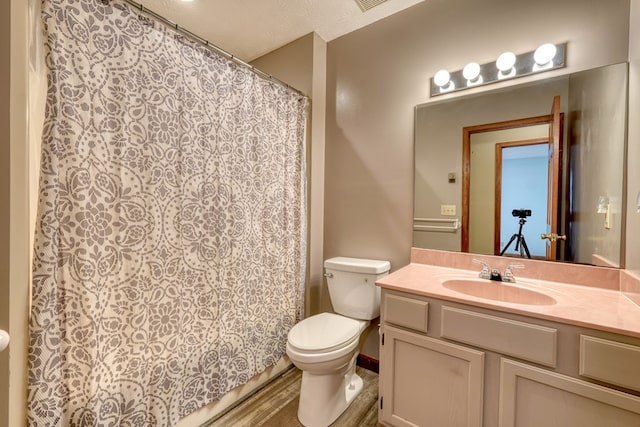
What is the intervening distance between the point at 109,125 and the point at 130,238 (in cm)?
46

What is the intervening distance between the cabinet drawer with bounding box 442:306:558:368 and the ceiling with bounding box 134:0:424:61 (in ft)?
6.21

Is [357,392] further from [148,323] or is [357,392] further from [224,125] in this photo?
[224,125]

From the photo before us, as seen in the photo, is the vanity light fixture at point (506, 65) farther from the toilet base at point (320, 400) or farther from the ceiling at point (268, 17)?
the toilet base at point (320, 400)

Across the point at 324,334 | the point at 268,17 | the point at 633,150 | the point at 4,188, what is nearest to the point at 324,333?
the point at 324,334

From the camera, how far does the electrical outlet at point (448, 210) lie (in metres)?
1.68

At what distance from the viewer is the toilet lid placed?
1430 mm

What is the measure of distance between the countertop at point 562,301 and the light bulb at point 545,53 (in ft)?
3.67

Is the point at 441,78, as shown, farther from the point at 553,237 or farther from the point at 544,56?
the point at 553,237

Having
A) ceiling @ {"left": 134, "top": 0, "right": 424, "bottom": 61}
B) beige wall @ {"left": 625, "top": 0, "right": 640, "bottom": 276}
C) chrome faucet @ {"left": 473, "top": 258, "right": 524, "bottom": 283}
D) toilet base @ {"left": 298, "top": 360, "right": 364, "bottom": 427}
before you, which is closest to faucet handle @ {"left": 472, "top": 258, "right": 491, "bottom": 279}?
chrome faucet @ {"left": 473, "top": 258, "right": 524, "bottom": 283}

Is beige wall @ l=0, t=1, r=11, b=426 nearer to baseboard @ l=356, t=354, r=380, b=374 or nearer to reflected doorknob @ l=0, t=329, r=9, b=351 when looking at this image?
reflected doorknob @ l=0, t=329, r=9, b=351

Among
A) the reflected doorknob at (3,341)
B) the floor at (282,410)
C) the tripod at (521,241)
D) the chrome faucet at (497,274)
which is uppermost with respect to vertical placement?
the tripod at (521,241)

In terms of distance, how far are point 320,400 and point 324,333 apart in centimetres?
34

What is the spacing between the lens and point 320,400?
1.48 metres

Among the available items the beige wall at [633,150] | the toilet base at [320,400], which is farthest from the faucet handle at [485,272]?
the toilet base at [320,400]
